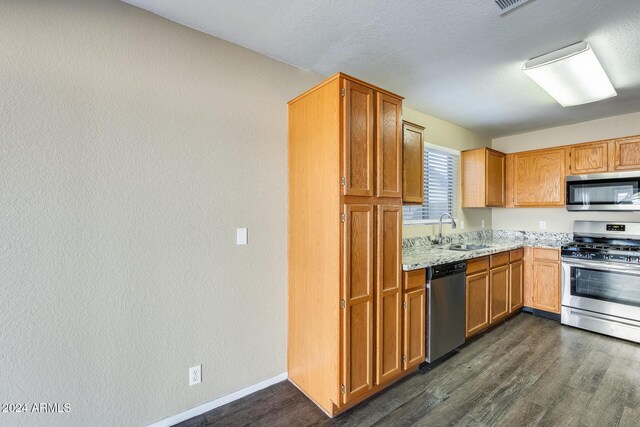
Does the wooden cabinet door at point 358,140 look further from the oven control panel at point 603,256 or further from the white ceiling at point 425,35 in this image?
the oven control panel at point 603,256

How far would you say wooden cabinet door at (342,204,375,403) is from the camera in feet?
6.17

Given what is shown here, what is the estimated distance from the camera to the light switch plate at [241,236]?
212cm

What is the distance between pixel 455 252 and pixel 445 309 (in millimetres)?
633

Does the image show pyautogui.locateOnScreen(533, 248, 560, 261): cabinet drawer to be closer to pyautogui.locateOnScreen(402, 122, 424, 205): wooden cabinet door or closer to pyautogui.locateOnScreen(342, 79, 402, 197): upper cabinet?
pyautogui.locateOnScreen(402, 122, 424, 205): wooden cabinet door

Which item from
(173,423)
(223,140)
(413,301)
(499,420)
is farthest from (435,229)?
(173,423)

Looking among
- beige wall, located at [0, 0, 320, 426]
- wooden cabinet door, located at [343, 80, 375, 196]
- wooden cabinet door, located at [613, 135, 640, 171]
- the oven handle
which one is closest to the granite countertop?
the oven handle

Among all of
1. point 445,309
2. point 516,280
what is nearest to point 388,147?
point 445,309

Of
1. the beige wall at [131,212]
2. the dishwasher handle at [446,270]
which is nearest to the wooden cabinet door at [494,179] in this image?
the dishwasher handle at [446,270]

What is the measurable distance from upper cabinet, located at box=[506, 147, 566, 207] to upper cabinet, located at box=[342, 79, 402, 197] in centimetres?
299

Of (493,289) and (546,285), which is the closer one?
(493,289)

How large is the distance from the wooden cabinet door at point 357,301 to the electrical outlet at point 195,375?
3.17 ft

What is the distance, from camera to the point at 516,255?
371cm

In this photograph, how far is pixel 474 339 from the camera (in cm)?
→ 310

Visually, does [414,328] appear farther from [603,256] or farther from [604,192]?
[604,192]
